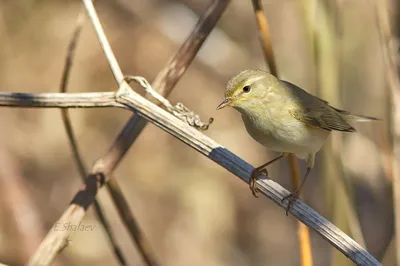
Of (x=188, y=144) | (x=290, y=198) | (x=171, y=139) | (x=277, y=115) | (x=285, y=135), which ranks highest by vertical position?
(x=171, y=139)

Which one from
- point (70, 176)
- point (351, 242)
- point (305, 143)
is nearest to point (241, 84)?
point (305, 143)

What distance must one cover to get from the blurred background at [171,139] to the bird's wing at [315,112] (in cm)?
213

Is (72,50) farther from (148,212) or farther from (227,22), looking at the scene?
(227,22)

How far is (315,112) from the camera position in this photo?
2998mm

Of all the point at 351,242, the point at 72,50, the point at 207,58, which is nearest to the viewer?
the point at 351,242

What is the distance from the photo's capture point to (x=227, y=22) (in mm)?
6441

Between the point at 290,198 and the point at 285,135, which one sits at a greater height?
the point at 285,135

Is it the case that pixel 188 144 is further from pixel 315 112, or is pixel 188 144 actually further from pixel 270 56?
pixel 315 112

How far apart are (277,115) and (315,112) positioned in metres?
0.25

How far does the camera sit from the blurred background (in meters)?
5.57

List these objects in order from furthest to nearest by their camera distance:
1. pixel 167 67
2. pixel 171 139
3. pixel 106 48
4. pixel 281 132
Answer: pixel 171 139 → pixel 281 132 → pixel 167 67 → pixel 106 48

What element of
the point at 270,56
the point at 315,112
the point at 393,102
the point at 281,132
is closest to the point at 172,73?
the point at 270,56

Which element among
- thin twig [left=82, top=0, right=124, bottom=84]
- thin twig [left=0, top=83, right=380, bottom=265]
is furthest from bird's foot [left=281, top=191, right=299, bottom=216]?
thin twig [left=82, top=0, right=124, bottom=84]

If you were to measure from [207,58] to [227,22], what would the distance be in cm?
57
